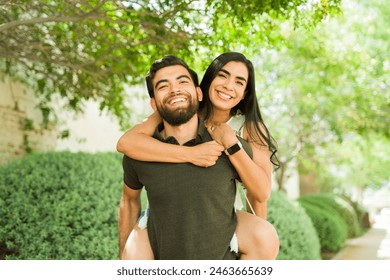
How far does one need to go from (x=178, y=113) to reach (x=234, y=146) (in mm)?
356

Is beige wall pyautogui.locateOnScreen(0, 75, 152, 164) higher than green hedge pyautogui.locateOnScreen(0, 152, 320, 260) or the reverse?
higher

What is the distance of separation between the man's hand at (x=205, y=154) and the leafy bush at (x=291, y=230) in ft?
17.5

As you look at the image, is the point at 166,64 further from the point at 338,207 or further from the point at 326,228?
the point at 338,207

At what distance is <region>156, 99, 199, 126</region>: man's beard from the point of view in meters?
3.03

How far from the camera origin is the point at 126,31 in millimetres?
6066

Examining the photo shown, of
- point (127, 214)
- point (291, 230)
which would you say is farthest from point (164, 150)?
point (291, 230)

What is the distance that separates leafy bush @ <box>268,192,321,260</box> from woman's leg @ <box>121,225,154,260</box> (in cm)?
519

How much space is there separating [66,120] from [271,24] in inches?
200

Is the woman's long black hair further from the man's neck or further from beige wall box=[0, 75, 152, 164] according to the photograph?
beige wall box=[0, 75, 152, 164]

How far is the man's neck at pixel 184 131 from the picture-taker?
3176 mm

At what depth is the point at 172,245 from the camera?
289 cm

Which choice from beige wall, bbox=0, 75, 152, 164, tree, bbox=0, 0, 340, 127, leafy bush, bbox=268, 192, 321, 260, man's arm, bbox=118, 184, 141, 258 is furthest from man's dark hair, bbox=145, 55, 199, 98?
leafy bush, bbox=268, 192, 321, 260

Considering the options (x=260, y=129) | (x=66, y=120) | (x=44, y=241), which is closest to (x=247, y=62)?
(x=260, y=129)

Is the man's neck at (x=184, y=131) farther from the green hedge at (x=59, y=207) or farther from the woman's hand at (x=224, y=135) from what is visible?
the green hedge at (x=59, y=207)
